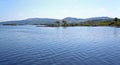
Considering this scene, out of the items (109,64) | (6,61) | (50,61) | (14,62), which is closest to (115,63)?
(109,64)

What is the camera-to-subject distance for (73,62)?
16422 mm

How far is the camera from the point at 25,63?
16.0 m

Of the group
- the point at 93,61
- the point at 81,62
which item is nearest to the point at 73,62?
the point at 81,62

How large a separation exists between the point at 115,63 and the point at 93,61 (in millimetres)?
2311

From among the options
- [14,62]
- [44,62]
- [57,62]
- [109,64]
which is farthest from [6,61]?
[109,64]

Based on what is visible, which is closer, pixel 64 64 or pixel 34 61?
pixel 64 64

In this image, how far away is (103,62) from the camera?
54.4ft

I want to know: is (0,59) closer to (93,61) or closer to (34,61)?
(34,61)

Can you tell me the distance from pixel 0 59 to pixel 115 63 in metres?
12.8

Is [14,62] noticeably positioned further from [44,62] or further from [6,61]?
[44,62]

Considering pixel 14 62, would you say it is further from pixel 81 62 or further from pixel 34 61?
pixel 81 62

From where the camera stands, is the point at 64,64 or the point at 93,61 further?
the point at 93,61

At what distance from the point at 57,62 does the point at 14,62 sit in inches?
181

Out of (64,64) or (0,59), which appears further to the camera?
(0,59)
